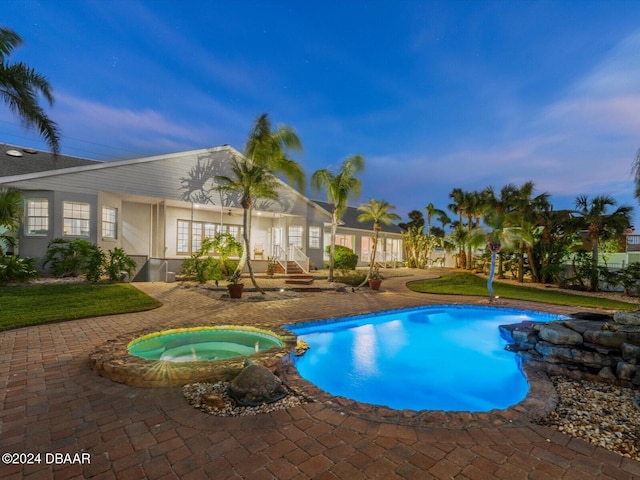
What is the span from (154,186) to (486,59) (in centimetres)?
1884

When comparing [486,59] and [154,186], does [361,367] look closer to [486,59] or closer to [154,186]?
[154,186]

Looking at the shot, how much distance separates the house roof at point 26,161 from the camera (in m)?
13.5

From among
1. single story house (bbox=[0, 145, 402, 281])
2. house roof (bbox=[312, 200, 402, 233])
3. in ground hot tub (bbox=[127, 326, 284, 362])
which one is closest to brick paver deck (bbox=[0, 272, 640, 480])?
in ground hot tub (bbox=[127, 326, 284, 362])

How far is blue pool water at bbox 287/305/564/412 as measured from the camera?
5.26 metres

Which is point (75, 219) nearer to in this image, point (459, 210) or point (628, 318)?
point (628, 318)

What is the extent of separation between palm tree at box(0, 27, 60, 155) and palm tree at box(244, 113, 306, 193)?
643 centimetres

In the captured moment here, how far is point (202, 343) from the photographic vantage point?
668 cm

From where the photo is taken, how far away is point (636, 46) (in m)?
10.3

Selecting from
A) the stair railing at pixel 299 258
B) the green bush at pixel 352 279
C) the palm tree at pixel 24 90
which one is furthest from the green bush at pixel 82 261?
the green bush at pixel 352 279

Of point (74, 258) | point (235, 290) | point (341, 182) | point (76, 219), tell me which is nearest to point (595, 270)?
point (341, 182)

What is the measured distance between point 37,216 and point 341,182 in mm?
13682

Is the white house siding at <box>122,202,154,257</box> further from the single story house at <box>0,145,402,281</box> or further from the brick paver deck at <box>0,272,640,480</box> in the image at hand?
the brick paver deck at <box>0,272,640,480</box>

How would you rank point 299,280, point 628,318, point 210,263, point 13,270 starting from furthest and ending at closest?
point 299,280, point 210,263, point 13,270, point 628,318

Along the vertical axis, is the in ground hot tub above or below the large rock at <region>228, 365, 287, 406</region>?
below
